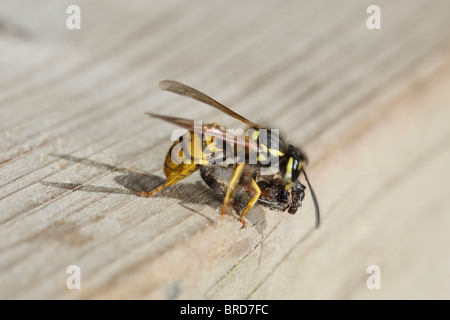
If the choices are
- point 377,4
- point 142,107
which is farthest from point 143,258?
point 377,4

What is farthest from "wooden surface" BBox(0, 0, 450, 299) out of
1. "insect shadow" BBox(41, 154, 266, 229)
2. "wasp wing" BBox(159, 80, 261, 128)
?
"wasp wing" BBox(159, 80, 261, 128)

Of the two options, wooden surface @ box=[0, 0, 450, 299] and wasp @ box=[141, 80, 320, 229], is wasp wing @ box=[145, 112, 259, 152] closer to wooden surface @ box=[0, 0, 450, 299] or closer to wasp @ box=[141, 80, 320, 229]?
wasp @ box=[141, 80, 320, 229]

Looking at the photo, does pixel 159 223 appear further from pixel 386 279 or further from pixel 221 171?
pixel 386 279

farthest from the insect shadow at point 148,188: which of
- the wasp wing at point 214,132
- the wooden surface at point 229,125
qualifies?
the wasp wing at point 214,132

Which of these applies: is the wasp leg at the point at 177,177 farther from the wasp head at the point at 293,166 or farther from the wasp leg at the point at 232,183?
the wasp head at the point at 293,166

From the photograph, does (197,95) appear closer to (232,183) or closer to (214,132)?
(214,132)
